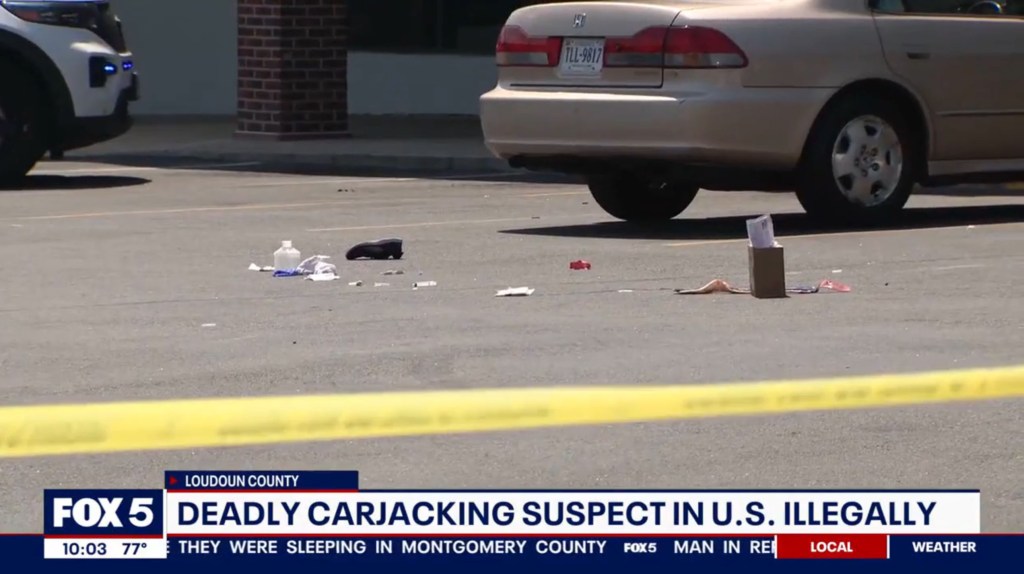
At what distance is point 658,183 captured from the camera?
43.2 ft

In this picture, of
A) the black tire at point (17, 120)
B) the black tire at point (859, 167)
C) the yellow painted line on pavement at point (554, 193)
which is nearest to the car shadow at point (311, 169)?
the yellow painted line on pavement at point (554, 193)

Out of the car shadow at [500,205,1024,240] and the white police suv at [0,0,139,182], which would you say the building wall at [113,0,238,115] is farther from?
the car shadow at [500,205,1024,240]

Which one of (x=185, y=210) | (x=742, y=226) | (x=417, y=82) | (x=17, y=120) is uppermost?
(x=742, y=226)

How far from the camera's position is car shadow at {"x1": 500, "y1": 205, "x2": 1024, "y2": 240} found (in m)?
12.3

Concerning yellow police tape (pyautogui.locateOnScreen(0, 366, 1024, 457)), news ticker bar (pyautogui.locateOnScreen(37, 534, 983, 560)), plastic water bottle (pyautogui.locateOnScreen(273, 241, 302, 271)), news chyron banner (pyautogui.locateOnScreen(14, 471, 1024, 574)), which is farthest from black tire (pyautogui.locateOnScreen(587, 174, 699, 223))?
news ticker bar (pyautogui.locateOnScreen(37, 534, 983, 560))

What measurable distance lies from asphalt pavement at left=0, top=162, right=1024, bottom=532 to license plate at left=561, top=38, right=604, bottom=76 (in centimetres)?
83

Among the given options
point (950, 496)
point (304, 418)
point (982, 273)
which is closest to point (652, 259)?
point (982, 273)

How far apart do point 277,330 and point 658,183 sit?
4769mm

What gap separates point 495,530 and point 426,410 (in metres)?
1.78

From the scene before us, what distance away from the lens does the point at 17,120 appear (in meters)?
16.1

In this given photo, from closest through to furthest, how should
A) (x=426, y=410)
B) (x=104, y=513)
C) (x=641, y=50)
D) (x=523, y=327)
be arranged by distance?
(x=104, y=513)
(x=426, y=410)
(x=523, y=327)
(x=641, y=50)

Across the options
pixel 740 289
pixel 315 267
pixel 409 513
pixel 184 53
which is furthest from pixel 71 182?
pixel 409 513

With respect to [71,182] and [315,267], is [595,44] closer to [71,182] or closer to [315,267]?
[315,267]

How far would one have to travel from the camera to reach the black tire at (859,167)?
12.1 metres
